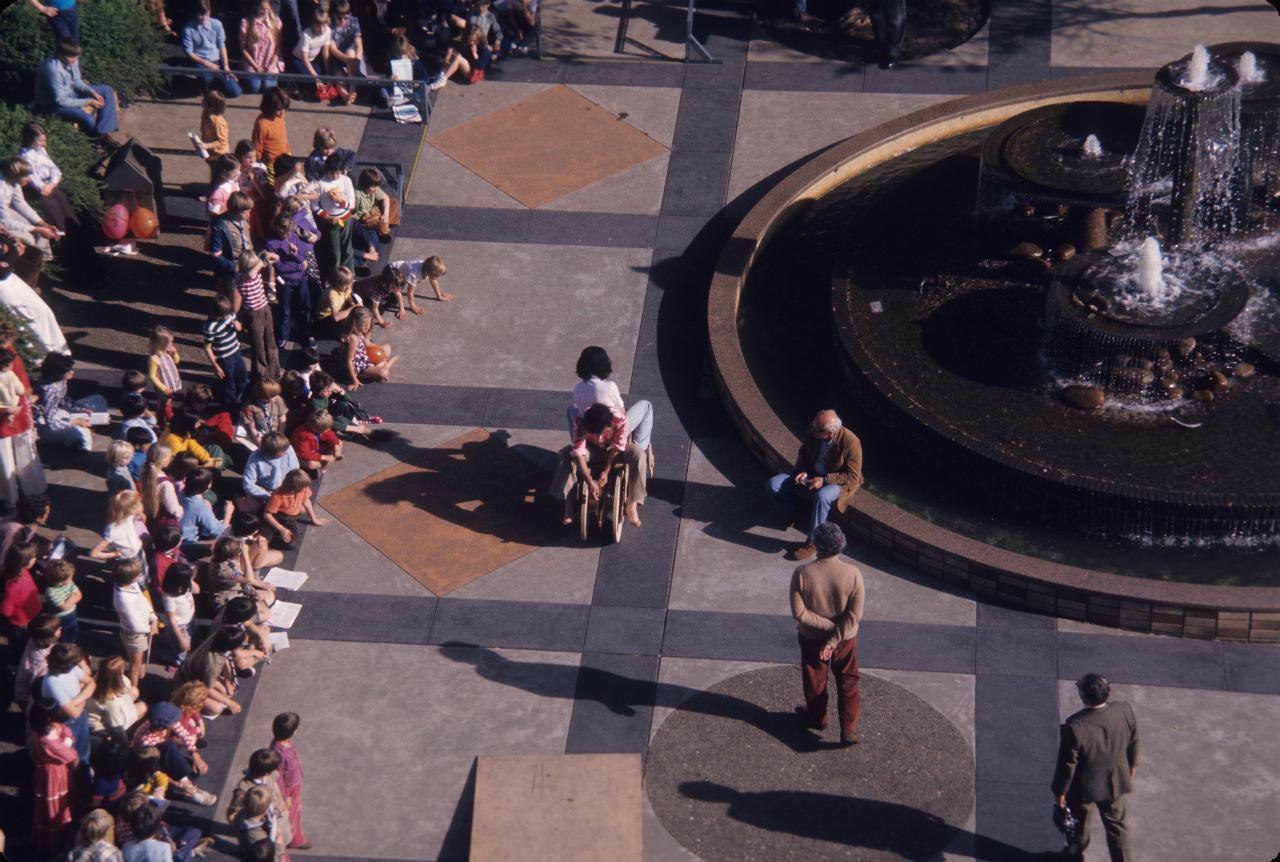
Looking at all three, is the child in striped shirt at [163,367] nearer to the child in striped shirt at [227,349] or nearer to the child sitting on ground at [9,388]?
the child in striped shirt at [227,349]

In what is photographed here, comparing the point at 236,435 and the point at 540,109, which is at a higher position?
the point at 540,109

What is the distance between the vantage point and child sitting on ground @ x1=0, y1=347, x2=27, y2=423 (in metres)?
14.1

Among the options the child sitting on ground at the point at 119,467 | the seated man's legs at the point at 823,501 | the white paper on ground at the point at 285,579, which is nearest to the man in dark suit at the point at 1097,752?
the seated man's legs at the point at 823,501

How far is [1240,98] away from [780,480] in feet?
18.4

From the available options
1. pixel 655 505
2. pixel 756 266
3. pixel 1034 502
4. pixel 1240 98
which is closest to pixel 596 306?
pixel 756 266

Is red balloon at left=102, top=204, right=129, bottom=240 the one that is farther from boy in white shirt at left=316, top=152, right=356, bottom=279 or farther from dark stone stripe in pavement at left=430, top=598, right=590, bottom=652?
dark stone stripe in pavement at left=430, top=598, right=590, bottom=652

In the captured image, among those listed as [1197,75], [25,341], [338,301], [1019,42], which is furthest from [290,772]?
[1019,42]

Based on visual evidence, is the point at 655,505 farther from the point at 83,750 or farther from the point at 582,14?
the point at 582,14

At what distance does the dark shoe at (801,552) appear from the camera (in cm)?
1429

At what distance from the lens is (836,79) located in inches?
797

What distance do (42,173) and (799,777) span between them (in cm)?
865

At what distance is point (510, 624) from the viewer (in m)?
13.9

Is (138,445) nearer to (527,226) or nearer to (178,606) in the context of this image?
(178,606)

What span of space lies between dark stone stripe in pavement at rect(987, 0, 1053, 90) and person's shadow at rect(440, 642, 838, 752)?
9.21m
